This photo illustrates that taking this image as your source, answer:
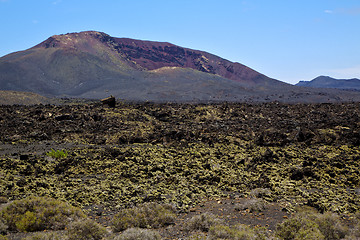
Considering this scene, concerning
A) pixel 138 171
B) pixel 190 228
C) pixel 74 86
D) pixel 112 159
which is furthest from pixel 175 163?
pixel 74 86

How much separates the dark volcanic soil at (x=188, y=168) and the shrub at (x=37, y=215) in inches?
40.4

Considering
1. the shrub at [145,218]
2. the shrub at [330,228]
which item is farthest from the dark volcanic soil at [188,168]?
the shrub at [330,228]

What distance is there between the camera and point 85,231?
7203 millimetres

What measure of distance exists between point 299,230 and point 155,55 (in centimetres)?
14677

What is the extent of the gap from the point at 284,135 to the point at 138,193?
11.6 metres

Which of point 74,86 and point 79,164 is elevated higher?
point 74,86

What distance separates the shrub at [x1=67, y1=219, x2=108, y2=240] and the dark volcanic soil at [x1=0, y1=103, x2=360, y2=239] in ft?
4.12

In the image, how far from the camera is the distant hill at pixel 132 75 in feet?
237

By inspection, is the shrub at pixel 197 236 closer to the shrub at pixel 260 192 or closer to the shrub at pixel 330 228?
the shrub at pixel 330 228

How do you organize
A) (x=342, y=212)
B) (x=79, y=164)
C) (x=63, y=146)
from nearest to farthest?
1. (x=342, y=212)
2. (x=79, y=164)
3. (x=63, y=146)

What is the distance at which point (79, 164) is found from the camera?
14469 mm

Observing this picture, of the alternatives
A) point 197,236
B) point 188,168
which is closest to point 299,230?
point 197,236

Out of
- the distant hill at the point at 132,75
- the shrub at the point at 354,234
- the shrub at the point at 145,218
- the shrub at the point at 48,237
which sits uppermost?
the distant hill at the point at 132,75

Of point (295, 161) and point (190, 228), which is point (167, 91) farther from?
point (190, 228)
